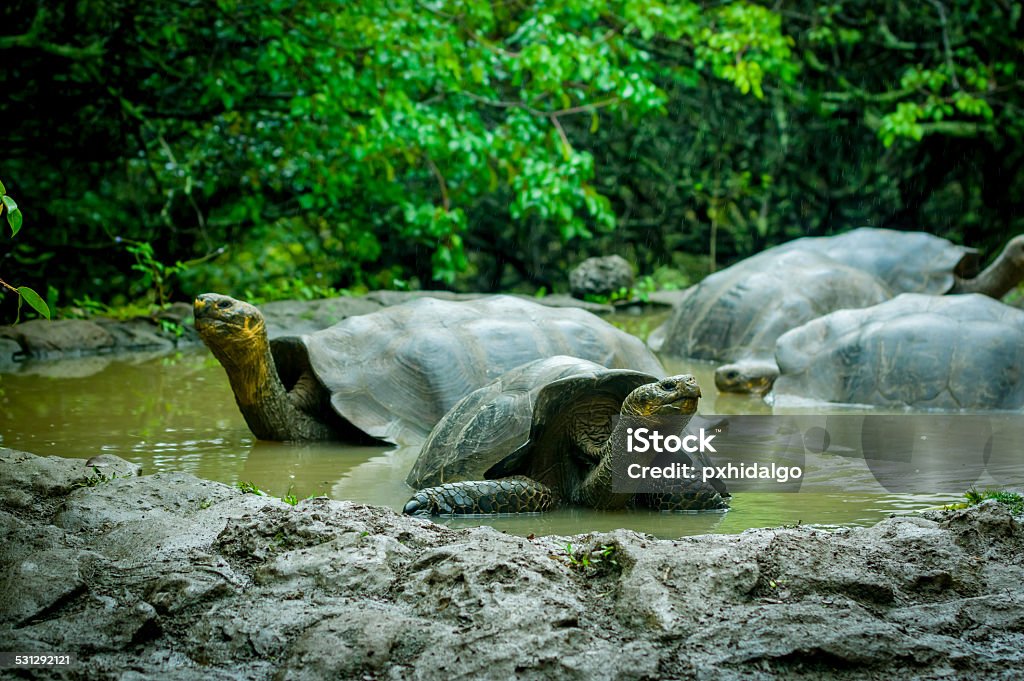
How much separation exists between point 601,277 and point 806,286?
13.5 ft

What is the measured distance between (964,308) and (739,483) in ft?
9.66

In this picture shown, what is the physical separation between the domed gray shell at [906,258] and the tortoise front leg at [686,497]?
6239mm

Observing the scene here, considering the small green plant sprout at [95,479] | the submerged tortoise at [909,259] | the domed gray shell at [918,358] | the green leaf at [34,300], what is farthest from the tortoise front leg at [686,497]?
the submerged tortoise at [909,259]

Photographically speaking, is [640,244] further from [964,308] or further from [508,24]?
[964,308]

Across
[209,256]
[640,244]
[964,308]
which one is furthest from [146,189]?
[964,308]

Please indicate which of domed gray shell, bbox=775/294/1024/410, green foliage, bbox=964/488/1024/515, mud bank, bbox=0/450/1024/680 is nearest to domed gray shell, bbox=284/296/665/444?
domed gray shell, bbox=775/294/1024/410

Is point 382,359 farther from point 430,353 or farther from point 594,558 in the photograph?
point 594,558

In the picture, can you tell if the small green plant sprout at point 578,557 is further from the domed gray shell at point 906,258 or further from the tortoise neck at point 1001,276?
the domed gray shell at point 906,258

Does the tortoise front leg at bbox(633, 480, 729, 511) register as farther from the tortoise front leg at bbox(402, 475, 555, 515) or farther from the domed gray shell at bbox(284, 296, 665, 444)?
→ the domed gray shell at bbox(284, 296, 665, 444)

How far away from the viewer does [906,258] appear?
939cm

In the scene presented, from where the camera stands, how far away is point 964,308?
628 cm

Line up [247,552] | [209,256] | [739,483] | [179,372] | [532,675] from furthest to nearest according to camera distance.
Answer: [209,256] < [179,372] < [739,483] < [247,552] < [532,675]

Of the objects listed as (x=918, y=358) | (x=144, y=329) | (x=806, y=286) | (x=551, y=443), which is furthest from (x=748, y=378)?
(x=144, y=329)

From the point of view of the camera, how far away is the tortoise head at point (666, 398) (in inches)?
136
